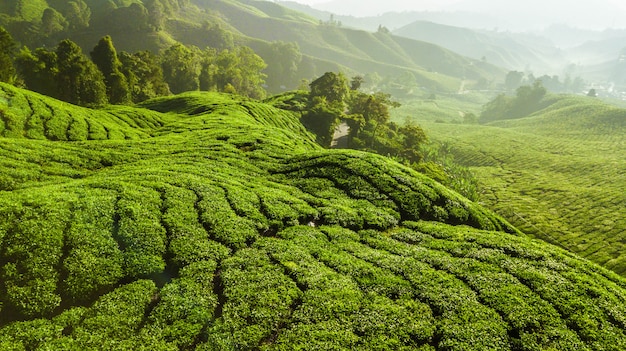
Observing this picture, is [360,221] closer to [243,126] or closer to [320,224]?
[320,224]

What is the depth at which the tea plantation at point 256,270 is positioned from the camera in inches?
698

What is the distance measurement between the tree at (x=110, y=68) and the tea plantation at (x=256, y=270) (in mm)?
44849

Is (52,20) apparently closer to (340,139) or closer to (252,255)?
(340,139)

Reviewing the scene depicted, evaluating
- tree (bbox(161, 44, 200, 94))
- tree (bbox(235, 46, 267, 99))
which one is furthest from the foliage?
tree (bbox(235, 46, 267, 99))

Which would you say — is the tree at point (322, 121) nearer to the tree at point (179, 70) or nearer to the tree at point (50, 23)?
the tree at point (179, 70)

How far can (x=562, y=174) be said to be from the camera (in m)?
106

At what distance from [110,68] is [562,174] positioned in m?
134

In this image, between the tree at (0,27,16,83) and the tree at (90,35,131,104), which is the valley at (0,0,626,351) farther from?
the tree at (0,27,16,83)

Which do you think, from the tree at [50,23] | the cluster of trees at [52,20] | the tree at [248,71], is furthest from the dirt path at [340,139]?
the tree at [50,23]

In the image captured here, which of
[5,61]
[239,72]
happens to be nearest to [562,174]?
[239,72]

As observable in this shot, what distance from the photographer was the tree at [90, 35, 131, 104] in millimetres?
76938

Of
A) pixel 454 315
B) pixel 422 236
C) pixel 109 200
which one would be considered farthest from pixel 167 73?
pixel 454 315

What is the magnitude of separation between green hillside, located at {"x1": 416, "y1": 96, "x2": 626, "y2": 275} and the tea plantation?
130 feet

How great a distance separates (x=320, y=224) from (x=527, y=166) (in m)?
115
